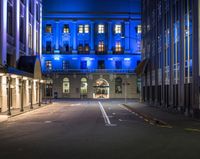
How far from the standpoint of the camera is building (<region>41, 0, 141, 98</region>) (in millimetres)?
90125

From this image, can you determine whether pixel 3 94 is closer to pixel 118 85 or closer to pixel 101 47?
pixel 118 85

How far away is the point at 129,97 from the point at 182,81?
55656 millimetres

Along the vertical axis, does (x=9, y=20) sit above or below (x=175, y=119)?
above

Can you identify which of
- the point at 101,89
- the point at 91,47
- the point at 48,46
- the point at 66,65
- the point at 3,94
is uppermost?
the point at 48,46

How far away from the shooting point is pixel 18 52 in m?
46.8

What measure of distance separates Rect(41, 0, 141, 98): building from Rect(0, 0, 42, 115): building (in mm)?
30504

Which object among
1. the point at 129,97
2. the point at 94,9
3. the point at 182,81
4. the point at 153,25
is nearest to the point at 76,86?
the point at 129,97

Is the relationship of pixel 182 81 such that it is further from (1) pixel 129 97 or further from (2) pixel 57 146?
(1) pixel 129 97

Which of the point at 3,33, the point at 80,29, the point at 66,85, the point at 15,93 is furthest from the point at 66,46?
the point at 3,33

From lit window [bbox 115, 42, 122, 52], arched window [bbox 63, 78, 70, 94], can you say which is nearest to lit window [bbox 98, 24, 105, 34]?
lit window [bbox 115, 42, 122, 52]

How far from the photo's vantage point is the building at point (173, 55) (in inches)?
1215

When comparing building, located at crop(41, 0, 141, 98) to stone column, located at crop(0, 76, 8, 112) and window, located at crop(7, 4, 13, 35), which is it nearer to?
window, located at crop(7, 4, 13, 35)

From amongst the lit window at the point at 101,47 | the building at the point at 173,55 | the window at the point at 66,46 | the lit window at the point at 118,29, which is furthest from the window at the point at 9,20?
the lit window at the point at 118,29

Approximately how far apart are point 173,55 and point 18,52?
57.5 feet
